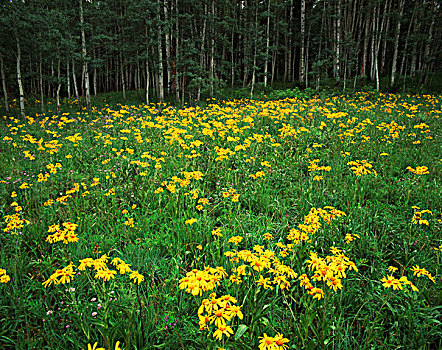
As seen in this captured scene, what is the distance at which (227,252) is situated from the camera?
1921mm

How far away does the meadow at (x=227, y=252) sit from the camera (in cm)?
169

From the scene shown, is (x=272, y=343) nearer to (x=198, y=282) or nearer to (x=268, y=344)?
(x=268, y=344)

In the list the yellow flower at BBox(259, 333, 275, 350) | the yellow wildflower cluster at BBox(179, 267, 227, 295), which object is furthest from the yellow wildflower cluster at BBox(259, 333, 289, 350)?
the yellow wildflower cluster at BBox(179, 267, 227, 295)

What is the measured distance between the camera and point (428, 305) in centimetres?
198

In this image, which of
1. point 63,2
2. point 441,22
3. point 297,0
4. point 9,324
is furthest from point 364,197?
point 297,0

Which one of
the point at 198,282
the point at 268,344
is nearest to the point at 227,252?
the point at 198,282

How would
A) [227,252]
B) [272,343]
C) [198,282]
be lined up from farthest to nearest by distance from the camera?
[227,252] → [198,282] → [272,343]

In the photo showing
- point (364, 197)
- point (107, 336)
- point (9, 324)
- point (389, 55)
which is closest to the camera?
point (107, 336)

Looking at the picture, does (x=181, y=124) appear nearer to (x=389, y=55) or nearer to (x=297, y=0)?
(x=297, y=0)

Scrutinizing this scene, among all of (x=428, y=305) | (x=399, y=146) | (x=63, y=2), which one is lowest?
(x=428, y=305)

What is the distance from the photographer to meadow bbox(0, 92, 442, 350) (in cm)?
169

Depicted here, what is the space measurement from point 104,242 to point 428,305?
3117mm

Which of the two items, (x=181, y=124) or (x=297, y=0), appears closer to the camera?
(x=181, y=124)

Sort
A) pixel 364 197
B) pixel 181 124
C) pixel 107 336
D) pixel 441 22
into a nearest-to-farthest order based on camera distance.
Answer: pixel 107 336, pixel 364 197, pixel 181 124, pixel 441 22
